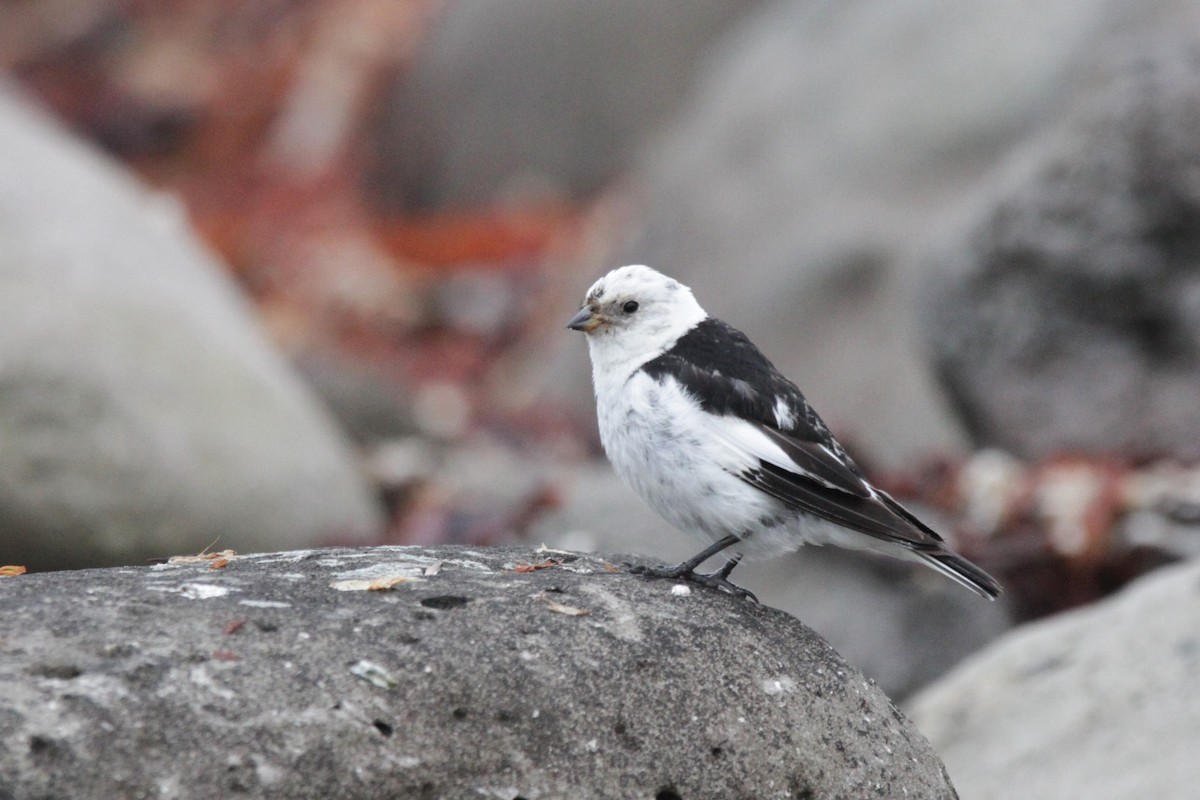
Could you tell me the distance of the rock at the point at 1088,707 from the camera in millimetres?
4906

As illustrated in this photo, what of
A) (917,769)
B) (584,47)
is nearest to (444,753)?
(917,769)

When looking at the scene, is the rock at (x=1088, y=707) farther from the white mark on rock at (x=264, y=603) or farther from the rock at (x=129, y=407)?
the rock at (x=129, y=407)

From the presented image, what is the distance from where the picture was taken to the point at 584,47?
15.9 meters

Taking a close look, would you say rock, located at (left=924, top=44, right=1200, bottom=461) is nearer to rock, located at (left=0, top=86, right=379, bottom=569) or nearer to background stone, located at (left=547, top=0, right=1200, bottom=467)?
background stone, located at (left=547, top=0, right=1200, bottom=467)

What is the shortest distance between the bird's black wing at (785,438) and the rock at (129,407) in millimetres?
2495

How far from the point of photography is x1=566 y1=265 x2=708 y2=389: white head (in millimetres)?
4793

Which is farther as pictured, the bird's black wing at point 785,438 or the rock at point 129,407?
the rock at point 129,407

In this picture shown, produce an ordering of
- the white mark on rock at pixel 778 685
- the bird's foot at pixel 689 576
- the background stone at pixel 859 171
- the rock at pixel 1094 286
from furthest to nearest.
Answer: the background stone at pixel 859 171 < the rock at pixel 1094 286 < the bird's foot at pixel 689 576 < the white mark on rock at pixel 778 685

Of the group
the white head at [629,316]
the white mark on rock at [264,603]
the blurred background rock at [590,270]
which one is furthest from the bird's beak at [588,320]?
the blurred background rock at [590,270]

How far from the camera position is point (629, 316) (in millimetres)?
4836

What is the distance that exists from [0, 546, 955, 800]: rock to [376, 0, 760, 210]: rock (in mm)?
12413

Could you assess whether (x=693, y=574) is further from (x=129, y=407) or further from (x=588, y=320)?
→ (x=129, y=407)

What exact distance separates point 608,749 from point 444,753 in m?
0.37

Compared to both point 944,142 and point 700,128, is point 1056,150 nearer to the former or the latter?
point 944,142
